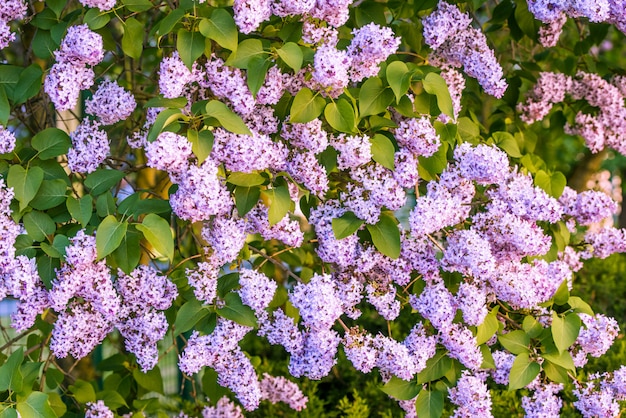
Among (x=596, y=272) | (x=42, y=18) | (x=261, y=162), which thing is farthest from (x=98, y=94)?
(x=596, y=272)

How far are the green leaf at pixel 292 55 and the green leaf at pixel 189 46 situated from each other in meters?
0.27

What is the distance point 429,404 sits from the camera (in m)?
3.03

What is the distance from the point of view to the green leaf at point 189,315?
285cm

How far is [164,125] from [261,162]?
0.34 meters

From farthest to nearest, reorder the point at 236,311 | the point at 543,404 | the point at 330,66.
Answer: the point at 543,404, the point at 236,311, the point at 330,66

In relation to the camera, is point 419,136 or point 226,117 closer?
point 226,117

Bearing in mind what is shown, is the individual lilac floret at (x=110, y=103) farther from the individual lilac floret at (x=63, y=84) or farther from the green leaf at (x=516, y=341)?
the green leaf at (x=516, y=341)

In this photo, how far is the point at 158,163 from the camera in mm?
2592

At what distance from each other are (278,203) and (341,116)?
1.19 ft

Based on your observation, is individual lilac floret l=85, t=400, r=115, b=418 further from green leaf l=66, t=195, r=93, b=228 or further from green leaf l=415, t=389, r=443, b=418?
green leaf l=415, t=389, r=443, b=418

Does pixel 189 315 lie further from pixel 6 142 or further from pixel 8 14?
pixel 8 14

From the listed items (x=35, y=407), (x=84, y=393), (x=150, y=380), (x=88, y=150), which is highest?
(x=88, y=150)

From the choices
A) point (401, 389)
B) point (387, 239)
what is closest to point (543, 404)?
point (401, 389)

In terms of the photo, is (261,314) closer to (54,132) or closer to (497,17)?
(54,132)
